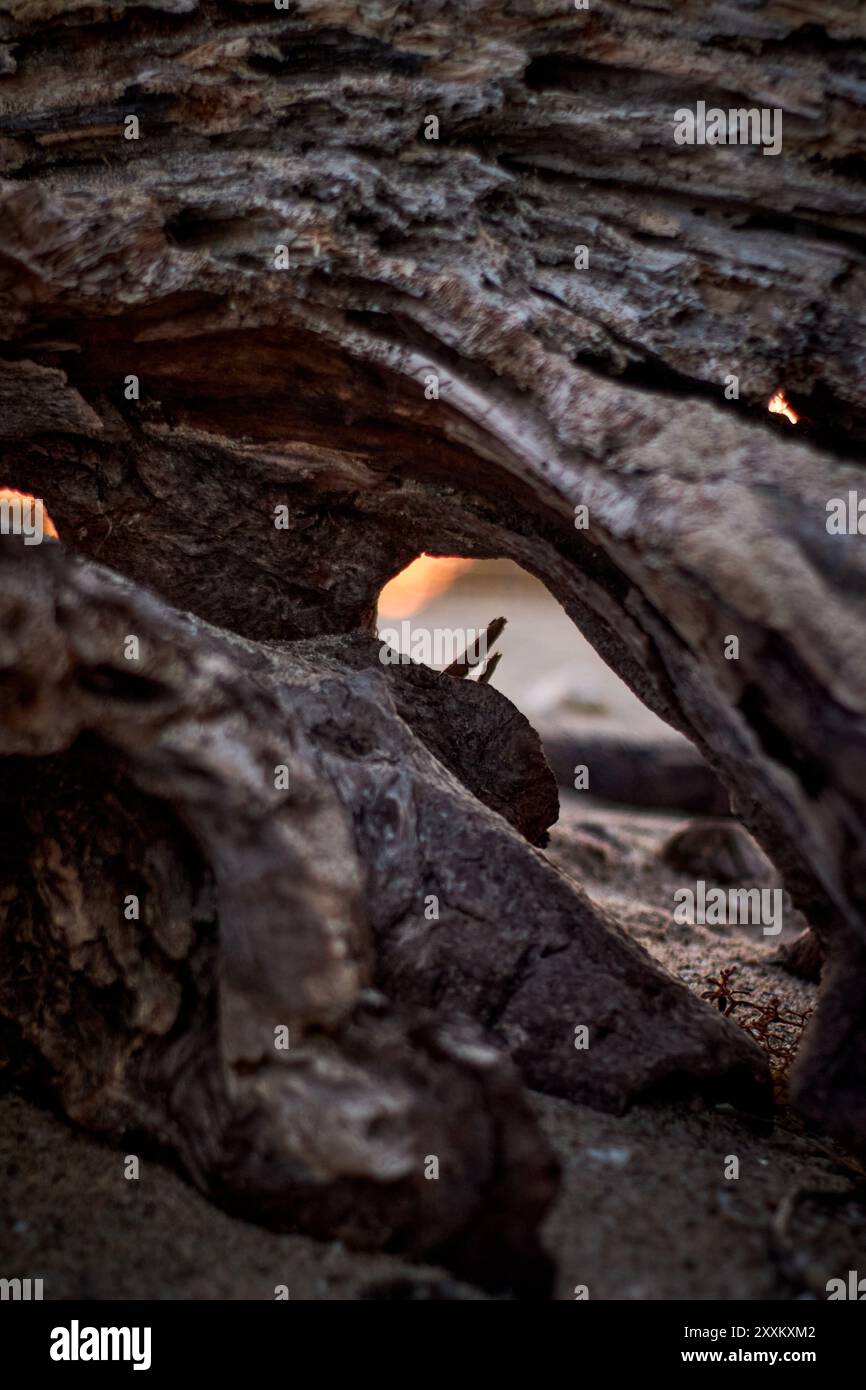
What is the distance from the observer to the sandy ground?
2.29 meters

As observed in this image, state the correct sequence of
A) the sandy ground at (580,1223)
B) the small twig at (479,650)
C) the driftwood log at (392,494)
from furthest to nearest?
1. the small twig at (479,650)
2. the driftwood log at (392,494)
3. the sandy ground at (580,1223)

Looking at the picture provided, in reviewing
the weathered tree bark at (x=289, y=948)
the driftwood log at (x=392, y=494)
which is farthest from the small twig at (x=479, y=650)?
the weathered tree bark at (x=289, y=948)

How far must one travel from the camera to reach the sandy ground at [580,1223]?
229 cm

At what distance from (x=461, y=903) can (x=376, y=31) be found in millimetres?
2931

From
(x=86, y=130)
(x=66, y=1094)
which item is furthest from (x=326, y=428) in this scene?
(x=66, y=1094)

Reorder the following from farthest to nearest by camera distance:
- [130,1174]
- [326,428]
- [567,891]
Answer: [326,428] → [567,891] → [130,1174]

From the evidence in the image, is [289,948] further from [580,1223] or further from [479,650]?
[479,650]

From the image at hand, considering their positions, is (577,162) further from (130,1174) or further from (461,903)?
(130,1174)

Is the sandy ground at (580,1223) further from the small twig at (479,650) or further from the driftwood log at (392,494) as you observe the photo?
the small twig at (479,650)

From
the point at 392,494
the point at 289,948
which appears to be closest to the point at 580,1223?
the point at 289,948

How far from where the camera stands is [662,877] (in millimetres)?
7172

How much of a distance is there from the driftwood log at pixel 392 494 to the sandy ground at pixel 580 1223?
11 cm

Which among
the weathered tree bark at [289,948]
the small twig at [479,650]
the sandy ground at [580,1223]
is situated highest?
the small twig at [479,650]

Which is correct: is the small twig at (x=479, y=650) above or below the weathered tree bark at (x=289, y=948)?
above
